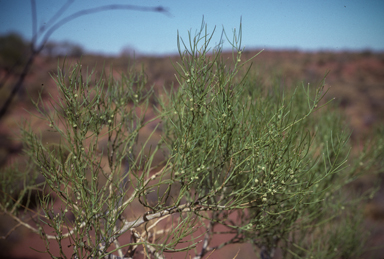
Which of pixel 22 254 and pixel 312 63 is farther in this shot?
pixel 312 63

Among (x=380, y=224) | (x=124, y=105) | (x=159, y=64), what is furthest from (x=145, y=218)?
(x=159, y=64)

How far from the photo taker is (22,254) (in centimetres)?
451

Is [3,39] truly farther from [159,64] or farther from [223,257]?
[223,257]

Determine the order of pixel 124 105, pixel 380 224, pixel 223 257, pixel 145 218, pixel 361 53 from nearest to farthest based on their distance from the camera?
pixel 145 218
pixel 124 105
pixel 223 257
pixel 380 224
pixel 361 53

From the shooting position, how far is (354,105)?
31.7 ft

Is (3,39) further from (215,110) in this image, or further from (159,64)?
(215,110)

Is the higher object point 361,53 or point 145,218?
point 361,53

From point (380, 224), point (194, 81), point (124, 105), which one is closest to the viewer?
point (194, 81)

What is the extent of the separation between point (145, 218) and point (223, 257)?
3.84 metres

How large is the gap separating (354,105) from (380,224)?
17.9ft

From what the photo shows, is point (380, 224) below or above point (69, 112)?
below

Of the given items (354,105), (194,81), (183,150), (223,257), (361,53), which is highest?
(361,53)

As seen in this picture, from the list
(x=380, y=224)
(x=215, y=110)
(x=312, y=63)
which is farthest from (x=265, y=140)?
(x=312, y=63)

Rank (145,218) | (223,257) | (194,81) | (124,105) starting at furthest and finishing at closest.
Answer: (223,257) → (124,105) → (145,218) → (194,81)
